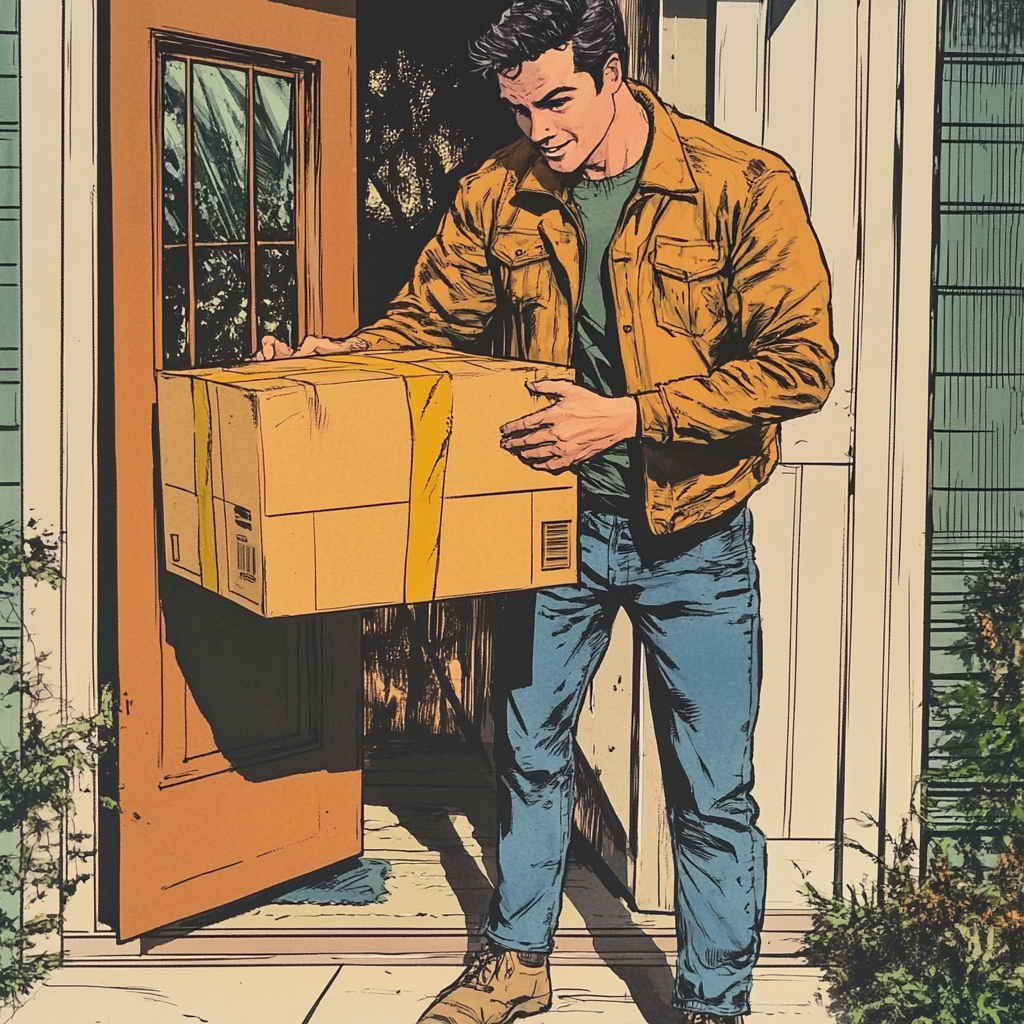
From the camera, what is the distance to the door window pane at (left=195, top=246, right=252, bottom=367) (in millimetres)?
3500

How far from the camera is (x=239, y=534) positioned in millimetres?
2812

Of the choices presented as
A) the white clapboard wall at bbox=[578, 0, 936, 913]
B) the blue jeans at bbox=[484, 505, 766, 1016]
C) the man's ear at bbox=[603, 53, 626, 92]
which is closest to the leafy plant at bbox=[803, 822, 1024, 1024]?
the white clapboard wall at bbox=[578, 0, 936, 913]

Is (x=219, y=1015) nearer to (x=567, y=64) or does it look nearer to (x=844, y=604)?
(x=844, y=604)

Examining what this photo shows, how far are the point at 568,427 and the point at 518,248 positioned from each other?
0.50m

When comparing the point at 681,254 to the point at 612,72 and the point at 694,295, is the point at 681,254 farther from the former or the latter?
the point at 612,72

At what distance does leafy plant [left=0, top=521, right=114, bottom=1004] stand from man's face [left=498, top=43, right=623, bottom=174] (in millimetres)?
1585

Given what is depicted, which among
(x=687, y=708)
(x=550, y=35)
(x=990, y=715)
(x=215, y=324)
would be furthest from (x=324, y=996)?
(x=550, y=35)

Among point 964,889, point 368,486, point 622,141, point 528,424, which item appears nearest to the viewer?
point 368,486

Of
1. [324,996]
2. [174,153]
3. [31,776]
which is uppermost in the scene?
[174,153]

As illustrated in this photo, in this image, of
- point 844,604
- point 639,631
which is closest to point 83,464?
point 639,631

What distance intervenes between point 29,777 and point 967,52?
2.96 meters

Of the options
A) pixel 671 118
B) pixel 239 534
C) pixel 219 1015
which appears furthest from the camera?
pixel 219 1015

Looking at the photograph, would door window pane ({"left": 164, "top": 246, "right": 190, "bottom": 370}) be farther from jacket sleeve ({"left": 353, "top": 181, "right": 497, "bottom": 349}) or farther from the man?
jacket sleeve ({"left": 353, "top": 181, "right": 497, "bottom": 349})

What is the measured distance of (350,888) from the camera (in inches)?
152
